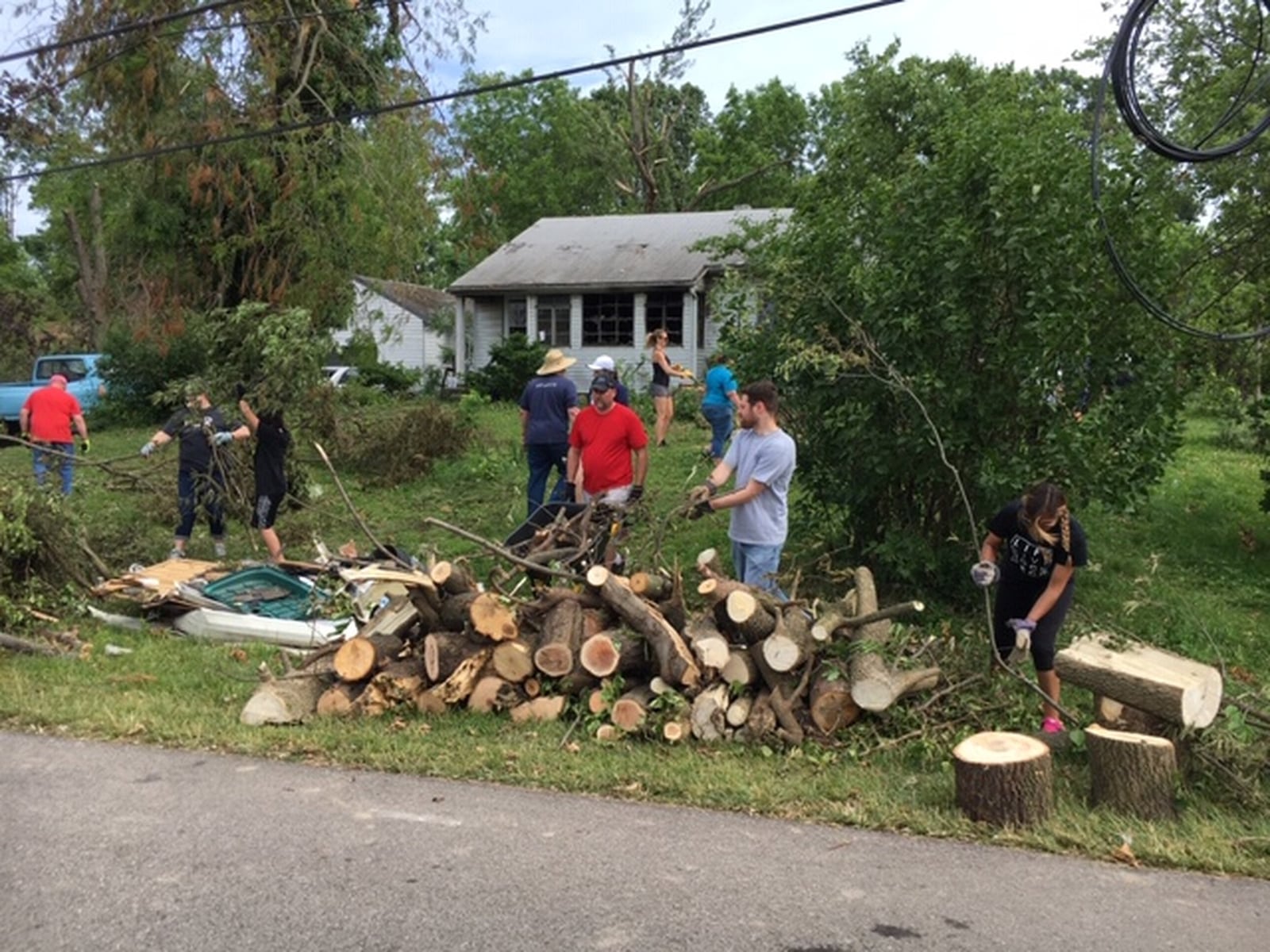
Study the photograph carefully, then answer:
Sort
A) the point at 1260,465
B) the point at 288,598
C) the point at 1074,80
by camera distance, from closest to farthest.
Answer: the point at 288,598, the point at 1260,465, the point at 1074,80

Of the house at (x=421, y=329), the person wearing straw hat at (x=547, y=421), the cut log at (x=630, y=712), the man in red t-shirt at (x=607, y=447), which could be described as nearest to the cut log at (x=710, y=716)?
the cut log at (x=630, y=712)

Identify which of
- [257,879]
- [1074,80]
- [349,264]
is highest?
[1074,80]

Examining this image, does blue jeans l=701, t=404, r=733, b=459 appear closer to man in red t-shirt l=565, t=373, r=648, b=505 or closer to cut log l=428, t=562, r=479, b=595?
man in red t-shirt l=565, t=373, r=648, b=505

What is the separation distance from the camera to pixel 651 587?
233 inches

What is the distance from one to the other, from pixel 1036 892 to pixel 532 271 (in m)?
23.4

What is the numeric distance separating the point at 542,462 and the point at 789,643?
393 centimetres

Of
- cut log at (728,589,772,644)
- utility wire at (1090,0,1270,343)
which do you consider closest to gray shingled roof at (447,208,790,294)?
utility wire at (1090,0,1270,343)

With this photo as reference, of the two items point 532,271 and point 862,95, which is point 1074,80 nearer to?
point 532,271

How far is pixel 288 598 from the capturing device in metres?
7.89

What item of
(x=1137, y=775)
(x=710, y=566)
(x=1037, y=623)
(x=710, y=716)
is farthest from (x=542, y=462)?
(x=1137, y=775)

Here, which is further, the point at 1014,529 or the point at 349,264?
the point at 349,264

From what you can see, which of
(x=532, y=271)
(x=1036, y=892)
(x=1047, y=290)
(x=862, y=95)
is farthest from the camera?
(x=532, y=271)

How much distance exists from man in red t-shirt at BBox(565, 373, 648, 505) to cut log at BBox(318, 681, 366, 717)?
7.40ft

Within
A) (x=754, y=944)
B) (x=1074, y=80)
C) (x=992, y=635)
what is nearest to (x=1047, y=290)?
(x=992, y=635)
